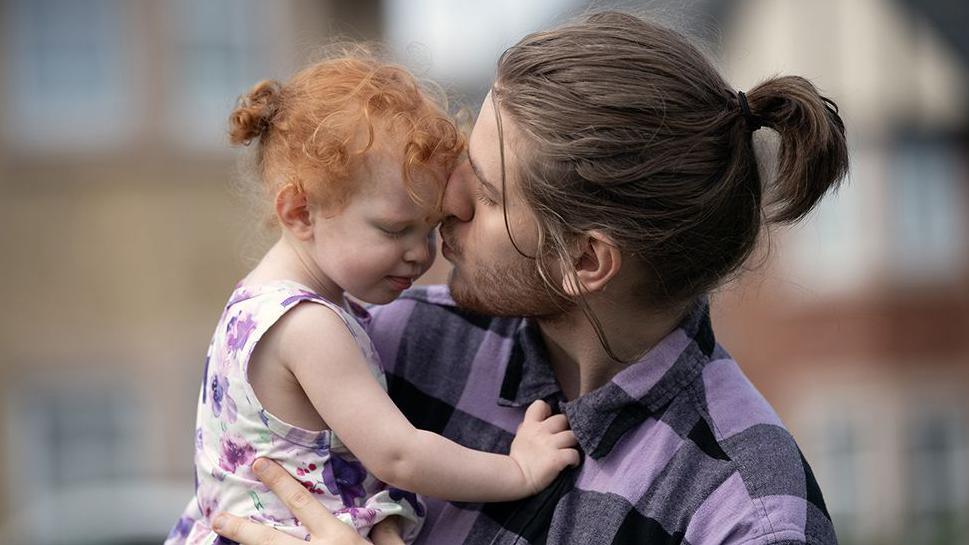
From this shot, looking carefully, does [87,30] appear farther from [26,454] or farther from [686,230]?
[686,230]

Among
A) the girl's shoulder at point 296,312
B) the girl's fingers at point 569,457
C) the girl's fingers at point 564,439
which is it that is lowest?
the girl's fingers at point 569,457

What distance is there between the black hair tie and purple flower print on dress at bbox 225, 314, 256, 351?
893 millimetres

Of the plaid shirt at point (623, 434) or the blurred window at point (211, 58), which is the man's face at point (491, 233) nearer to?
the plaid shirt at point (623, 434)

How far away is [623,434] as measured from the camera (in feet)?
8.29

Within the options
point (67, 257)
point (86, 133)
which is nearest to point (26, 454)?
point (67, 257)

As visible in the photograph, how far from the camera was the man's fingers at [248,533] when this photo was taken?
8.31 feet

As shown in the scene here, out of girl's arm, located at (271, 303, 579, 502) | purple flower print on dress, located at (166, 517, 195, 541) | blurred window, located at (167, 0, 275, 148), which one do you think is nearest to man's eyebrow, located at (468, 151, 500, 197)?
girl's arm, located at (271, 303, 579, 502)

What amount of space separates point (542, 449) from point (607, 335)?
0.24 meters

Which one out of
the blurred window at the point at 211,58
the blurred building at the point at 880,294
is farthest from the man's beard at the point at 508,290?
the blurred building at the point at 880,294

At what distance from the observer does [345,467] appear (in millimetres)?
2615

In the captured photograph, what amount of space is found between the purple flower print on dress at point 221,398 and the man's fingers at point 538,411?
0.50 metres

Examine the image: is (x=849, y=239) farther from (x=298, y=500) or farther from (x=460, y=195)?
(x=298, y=500)

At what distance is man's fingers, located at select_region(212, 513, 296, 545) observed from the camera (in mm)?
2533

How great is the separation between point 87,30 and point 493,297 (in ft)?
37.7
